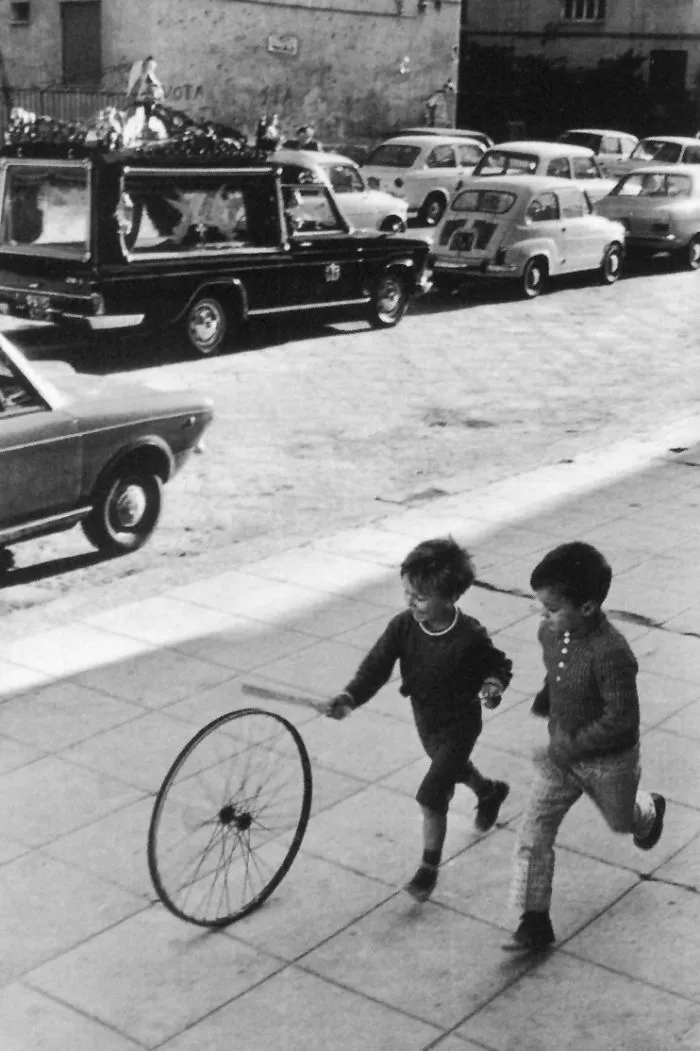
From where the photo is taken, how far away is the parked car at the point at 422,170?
26.3 metres

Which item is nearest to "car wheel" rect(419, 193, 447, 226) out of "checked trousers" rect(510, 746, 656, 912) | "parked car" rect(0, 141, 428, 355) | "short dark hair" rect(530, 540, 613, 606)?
"parked car" rect(0, 141, 428, 355)

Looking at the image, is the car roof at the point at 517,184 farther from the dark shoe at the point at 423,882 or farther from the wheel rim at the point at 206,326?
the dark shoe at the point at 423,882

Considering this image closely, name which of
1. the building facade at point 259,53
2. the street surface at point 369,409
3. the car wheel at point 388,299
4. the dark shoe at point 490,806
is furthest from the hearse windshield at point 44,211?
the building facade at point 259,53

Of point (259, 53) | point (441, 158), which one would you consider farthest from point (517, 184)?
point (259, 53)

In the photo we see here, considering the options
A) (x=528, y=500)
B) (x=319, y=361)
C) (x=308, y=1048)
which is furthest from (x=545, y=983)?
(x=319, y=361)

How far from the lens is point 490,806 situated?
193 inches

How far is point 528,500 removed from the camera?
955 cm

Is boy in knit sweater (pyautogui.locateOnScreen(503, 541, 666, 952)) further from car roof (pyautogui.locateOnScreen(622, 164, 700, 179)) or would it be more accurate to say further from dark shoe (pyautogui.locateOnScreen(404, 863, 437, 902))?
car roof (pyautogui.locateOnScreen(622, 164, 700, 179))

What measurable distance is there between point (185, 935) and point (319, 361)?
35.7 feet

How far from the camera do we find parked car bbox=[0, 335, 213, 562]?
7723 mm

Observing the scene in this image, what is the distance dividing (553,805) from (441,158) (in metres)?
24.0

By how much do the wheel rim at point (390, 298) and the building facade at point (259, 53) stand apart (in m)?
16.6

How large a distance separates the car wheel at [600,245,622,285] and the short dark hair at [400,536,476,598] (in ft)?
57.5

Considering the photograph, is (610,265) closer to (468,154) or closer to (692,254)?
(692,254)
